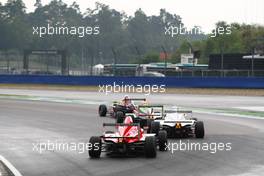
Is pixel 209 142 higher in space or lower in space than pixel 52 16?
lower

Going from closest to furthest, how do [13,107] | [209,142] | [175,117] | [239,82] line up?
1. [209,142]
2. [175,117]
3. [13,107]
4. [239,82]

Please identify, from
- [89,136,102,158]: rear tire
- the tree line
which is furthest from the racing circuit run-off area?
the tree line

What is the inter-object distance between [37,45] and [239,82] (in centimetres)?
7011

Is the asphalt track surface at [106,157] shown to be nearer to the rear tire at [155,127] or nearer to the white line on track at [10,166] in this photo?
the white line on track at [10,166]

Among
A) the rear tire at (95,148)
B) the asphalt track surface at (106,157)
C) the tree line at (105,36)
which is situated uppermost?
the tree line at (105,36)

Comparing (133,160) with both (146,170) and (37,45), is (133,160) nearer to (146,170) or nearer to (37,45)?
(146,170)

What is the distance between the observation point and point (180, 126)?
17.5 metres

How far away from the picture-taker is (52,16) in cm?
13662

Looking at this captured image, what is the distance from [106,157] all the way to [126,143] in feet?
1.73

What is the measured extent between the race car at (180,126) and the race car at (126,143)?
343 cm

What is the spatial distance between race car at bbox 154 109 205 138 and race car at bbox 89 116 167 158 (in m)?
3.43

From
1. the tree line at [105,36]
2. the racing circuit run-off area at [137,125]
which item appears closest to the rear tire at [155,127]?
the racing circuit run-off area at [137,125]

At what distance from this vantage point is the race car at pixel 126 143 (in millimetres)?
13242

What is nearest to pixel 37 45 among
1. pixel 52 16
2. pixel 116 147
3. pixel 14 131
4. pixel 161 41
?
pixel 52 16
